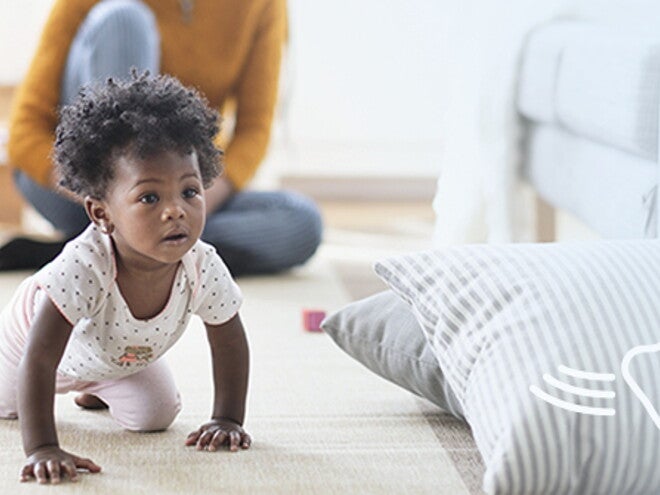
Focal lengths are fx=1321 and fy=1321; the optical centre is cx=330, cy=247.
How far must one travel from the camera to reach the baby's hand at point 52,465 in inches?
49.2

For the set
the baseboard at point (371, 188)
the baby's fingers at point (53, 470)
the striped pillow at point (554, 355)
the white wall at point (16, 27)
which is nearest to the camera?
the striped pillow at point (554, 355)

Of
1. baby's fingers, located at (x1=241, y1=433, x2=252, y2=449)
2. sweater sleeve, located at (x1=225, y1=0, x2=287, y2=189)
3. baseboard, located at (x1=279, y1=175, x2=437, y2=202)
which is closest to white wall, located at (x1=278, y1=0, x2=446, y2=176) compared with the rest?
baseboard, located at (x1=279, y1=175, x2=437, y2=202)

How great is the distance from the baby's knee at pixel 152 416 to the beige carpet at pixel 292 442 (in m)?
0.01

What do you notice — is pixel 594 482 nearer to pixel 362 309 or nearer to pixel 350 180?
pixel 362 309

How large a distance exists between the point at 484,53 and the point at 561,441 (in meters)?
1.56

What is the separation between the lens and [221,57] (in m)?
2.72

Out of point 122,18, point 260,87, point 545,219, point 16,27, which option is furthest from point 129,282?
point 16,27

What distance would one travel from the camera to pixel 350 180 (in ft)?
12.6

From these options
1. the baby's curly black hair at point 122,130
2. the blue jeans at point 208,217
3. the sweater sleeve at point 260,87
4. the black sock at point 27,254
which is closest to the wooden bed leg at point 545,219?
the blue jeans at point 208,217

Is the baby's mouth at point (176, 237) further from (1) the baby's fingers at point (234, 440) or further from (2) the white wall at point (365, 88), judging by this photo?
(2) the white wall at point (365, 88)

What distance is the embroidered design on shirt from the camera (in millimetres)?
1391

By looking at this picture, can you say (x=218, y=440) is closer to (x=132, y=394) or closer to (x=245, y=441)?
(x=245, y=441)

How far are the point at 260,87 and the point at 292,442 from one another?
1419mm

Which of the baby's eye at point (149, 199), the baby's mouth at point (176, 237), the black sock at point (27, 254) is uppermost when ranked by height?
the baby's eye at point (149, 199)
